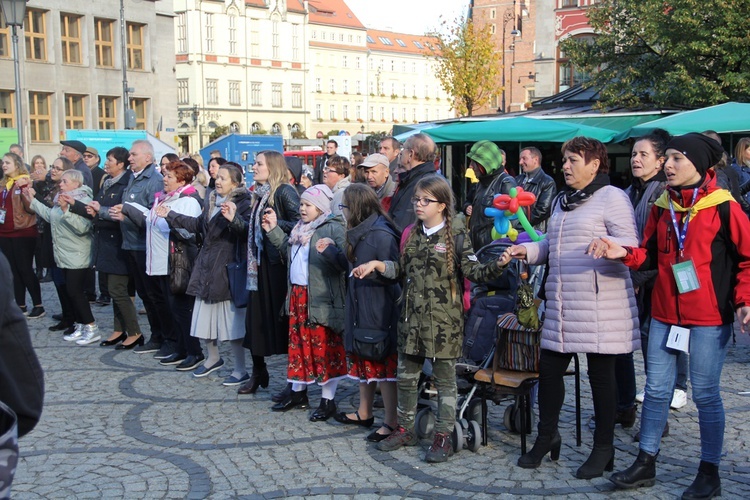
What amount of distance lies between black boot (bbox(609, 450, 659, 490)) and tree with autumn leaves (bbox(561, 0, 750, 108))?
15283mm

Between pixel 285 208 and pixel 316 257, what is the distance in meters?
0.80

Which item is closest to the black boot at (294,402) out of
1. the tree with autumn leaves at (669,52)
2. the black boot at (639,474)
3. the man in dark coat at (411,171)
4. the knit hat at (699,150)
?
the man in dark coat at (411,171)

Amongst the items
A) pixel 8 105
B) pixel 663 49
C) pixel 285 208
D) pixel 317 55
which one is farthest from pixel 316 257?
pixel 317 55

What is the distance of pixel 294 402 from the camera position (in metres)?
6.63

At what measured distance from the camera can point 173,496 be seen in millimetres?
4910

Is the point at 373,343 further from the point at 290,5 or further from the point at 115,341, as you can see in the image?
the point at 290,5

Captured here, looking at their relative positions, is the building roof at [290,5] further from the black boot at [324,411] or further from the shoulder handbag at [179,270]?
the black boot at [324,411]

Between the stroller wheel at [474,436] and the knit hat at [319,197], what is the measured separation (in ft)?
6.73

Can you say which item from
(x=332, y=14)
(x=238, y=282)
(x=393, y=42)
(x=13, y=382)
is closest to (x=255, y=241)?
(x=238, y=282)

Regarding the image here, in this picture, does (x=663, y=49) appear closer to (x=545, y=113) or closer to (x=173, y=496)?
(x=545, y=113)

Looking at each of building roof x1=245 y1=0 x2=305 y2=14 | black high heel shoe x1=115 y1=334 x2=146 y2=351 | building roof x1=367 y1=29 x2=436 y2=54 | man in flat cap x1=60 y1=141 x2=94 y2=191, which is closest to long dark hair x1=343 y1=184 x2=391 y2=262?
black high heel shoe x1=115 y1=334 x2=146 y2=351

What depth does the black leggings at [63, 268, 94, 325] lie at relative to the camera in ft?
30.4

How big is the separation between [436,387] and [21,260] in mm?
7240

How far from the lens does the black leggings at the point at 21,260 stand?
1061cm
